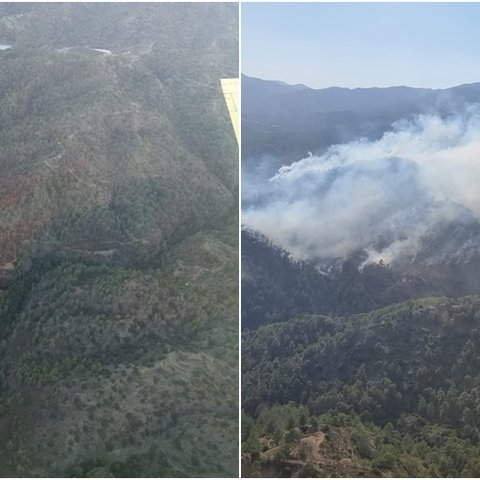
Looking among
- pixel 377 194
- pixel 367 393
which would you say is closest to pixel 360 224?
pixel 377 194

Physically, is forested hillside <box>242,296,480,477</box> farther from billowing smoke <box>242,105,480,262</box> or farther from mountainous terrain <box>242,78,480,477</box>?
billowing smoke <box>242,105,480,262</box>

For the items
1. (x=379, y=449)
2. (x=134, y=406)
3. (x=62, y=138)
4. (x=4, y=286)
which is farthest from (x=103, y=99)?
(x=379, y=449)

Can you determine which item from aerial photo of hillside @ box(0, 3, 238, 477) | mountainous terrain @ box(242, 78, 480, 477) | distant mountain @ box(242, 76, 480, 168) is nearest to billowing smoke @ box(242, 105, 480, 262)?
mountainous terrain @ box(242, 78, 480, 477)

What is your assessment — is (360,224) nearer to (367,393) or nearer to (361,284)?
(361,284)

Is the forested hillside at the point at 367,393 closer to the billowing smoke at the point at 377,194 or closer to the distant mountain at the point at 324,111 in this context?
the billowing smoke at the point at 377,194

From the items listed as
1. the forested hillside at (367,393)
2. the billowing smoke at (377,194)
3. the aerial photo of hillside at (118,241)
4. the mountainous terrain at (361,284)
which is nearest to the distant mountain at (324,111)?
the mountainous terrain at (361,284)

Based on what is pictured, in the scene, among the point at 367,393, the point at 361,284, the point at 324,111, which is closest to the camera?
the point at 367,393
